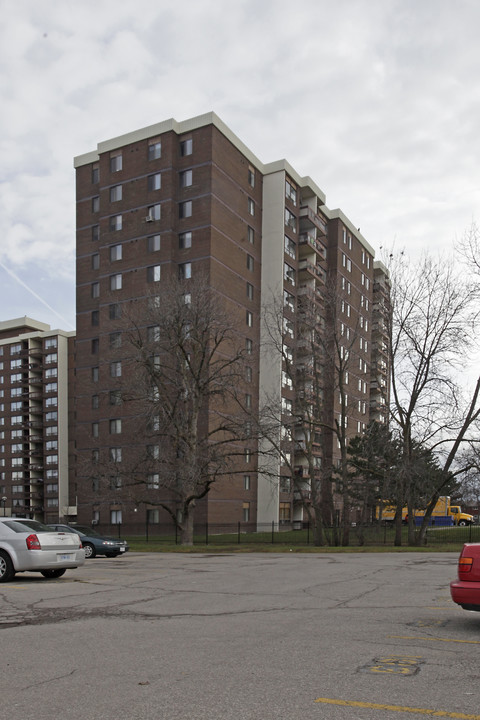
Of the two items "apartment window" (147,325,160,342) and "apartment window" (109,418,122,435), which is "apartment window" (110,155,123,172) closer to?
"apartment window" (147,325,160,342)

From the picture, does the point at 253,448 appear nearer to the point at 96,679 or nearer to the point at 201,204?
the point at 201,204

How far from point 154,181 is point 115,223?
16.7 ft

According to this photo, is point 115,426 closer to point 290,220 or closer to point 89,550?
point 290,220

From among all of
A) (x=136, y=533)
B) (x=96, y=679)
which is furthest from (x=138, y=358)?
(x=96, y=679)

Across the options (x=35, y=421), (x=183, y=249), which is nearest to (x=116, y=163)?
(x=183, y=249)

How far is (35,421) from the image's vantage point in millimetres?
98812

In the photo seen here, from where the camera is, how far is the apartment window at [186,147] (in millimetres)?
55938

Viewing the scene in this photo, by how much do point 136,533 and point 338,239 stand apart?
40115mm

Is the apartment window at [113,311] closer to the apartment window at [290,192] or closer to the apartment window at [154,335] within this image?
the apartment window at [154,335]

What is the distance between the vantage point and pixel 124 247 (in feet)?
189

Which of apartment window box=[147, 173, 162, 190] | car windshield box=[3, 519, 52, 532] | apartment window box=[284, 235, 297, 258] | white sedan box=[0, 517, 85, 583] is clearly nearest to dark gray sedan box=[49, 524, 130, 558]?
car windshield box=[3, 519, 52, 532]

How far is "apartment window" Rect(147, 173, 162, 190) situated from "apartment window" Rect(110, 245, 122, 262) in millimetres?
5702

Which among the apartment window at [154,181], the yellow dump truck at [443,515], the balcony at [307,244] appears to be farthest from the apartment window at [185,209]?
the yellow dump truck at [443,515]

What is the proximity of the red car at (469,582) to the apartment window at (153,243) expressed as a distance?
164 feet
